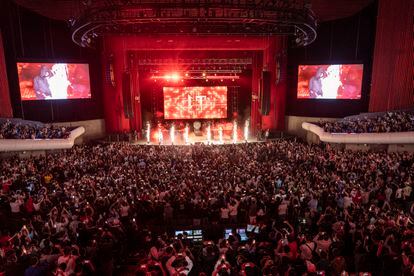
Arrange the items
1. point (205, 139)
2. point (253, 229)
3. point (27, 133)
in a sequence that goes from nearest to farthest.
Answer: point (253, 229) < point (27, 133) < point (205, 139)

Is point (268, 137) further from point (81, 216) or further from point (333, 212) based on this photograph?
point (81, 216)

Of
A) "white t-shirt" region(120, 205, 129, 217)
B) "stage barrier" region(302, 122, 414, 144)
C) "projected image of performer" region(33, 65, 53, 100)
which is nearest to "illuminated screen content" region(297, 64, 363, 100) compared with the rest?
"stage barrier" region(302, 122, 414, 144)

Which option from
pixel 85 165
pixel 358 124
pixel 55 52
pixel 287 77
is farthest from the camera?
pixel 287 77

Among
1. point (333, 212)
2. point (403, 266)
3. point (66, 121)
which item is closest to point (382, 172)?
point (333, 212)

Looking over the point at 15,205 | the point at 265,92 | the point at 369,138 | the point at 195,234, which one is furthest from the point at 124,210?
the point at 369,138

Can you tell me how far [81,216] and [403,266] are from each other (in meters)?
7.19

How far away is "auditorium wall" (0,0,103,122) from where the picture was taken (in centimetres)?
2130

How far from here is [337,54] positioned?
23828 mm

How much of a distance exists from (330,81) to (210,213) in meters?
18.4

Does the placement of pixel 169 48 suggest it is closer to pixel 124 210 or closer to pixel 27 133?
pixel 27 133

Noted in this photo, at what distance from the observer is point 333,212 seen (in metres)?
8.45

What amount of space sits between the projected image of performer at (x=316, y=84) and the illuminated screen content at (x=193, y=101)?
6.80 meters

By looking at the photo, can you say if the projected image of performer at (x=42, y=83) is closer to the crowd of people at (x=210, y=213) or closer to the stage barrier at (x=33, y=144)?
the stage barrier at (x=33, y=144)

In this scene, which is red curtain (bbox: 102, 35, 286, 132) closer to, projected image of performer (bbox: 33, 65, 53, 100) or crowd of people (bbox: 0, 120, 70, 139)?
projected image of performer (bbox: 33, 65, 53, 100)
